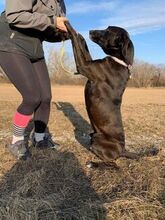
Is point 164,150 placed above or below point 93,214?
below

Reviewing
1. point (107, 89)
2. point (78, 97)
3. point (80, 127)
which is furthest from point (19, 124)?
point (78, 97)

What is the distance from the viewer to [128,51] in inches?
209

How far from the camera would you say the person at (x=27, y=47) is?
4.95 meters

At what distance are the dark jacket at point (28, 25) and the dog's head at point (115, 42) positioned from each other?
520 mm

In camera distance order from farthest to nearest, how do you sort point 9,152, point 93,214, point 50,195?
point 9,152 < point 50,195 < point 93,214

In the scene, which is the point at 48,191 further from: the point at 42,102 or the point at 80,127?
the point at 80,127

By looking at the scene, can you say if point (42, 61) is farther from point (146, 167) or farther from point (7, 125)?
point (7, 125)

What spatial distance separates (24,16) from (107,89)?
4.36 ft

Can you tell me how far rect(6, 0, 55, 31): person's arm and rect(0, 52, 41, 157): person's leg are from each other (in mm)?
406

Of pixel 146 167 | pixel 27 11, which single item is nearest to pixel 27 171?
pixel 146 167

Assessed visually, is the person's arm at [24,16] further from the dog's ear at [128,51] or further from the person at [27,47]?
the dog's ear at [128,51]

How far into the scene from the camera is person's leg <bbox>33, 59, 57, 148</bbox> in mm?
5562

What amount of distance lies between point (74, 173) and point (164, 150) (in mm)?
1726

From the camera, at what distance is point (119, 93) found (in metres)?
5.24
